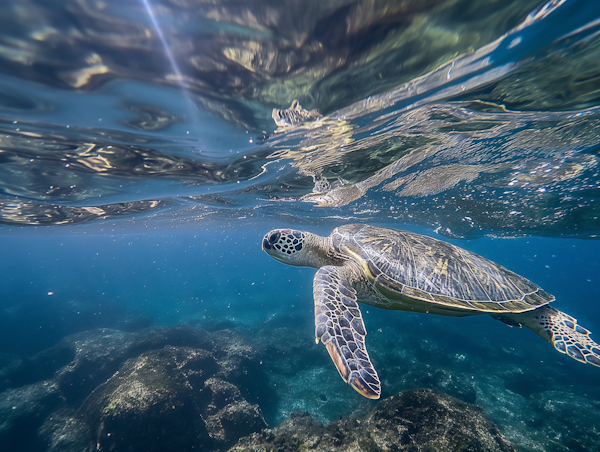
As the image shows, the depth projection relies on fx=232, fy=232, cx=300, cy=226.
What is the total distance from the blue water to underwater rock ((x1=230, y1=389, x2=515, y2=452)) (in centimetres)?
394

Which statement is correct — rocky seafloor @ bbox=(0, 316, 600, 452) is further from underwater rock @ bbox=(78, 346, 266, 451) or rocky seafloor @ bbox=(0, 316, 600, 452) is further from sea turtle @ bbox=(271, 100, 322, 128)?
sea turtle @ bbox=(271, 100, 322, 128)

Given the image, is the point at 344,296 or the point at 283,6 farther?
the point at 344,296

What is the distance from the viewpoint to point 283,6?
316 centimetres

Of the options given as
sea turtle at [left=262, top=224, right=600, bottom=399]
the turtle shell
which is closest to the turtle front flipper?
sea turtle at [left=262, top=224, right=600, bottom=399]

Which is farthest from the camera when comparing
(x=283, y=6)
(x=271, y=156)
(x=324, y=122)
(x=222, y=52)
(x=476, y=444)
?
(x=271, y=156)

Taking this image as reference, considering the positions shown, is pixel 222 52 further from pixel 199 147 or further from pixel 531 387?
pixel 531 387

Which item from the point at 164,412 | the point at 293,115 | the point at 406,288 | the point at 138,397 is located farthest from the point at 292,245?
the point at 138,397

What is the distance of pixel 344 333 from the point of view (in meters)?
3.12

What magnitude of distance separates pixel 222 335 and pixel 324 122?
15143 mm

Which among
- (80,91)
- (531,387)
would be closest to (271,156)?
(80,91)

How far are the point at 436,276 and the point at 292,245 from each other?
2878 millimetres

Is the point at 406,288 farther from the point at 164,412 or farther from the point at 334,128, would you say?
the point at 164,412

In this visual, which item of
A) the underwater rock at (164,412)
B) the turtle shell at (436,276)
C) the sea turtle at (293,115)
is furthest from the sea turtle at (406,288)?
the underwater rock at (164,412)

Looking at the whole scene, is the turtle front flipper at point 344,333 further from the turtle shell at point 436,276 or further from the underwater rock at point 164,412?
the underwater rock at point 164,412
